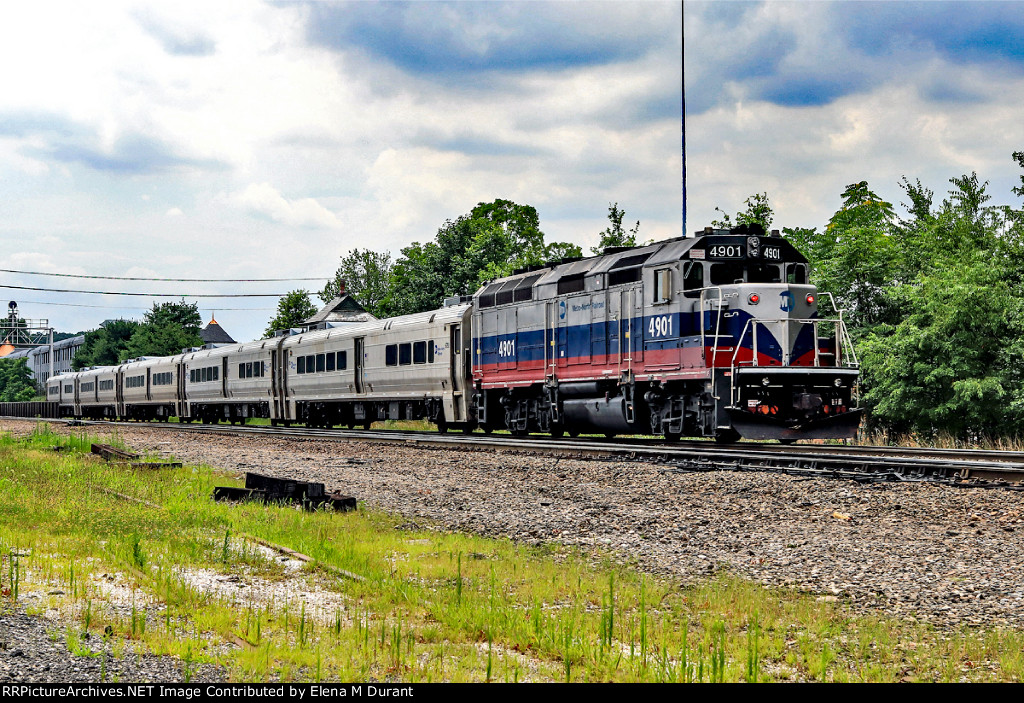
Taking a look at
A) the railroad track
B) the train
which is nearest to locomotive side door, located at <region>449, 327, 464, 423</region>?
Result: the train

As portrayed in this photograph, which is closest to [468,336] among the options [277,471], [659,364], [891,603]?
[659,364]

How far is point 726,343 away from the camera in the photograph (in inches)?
707

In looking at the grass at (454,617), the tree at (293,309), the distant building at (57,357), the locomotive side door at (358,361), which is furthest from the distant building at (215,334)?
the grass at (454,617)

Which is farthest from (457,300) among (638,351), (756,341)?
(756,341)

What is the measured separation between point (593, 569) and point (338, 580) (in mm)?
2151

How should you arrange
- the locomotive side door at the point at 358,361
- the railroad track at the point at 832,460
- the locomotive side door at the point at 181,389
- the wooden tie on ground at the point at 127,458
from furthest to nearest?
the locomotive side door at the point at 181,389
the locomotive side door at the point at 358,361
the wooden tie on ground at the point at 127,458
the railroad track at the point at 832,460

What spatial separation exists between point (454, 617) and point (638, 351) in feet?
45.9

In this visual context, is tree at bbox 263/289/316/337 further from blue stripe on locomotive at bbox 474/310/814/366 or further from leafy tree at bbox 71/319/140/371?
blue stripe on locomotive at bbox 474/310/814/366

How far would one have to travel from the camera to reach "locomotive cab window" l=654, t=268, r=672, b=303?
19.0 metres

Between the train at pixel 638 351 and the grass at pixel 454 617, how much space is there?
30.7 feet

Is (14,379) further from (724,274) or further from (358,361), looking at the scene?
(724,274)

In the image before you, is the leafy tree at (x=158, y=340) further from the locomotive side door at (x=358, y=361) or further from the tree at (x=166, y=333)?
the locomotive side door at (x=358, y=361)

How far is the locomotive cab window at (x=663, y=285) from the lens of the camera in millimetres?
19000
